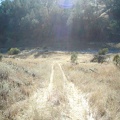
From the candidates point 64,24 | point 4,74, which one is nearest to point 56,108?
point 4,74

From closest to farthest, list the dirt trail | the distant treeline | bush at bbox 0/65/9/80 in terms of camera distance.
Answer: the dirt trail → bush at bbox 0/65/9/80 → the distant treeline

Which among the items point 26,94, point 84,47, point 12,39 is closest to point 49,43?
point 84,47

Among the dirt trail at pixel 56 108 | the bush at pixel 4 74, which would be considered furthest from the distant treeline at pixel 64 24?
the dirt trail at pixel 56 108

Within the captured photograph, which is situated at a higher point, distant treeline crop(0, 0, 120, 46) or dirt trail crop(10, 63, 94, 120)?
distant treeline crop(0, 0, 120, 46)

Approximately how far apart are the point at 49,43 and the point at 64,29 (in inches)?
380

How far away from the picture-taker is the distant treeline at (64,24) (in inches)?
3351

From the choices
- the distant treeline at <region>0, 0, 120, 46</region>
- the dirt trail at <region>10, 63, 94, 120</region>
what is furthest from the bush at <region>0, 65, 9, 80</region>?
the distant treeline at <region>0, 0, 120, 46</region>

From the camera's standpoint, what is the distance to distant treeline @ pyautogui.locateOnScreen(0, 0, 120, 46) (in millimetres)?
85125

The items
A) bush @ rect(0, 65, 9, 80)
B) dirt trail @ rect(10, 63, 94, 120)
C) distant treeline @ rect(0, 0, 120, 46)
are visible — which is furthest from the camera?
distant treeline @ rect(0, 0, 120, 46)

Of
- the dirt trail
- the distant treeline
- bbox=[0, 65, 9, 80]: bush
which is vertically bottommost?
the dirt trail

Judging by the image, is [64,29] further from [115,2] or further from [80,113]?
[80,113]

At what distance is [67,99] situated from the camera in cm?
1080

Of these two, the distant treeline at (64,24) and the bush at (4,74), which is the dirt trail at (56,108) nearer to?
the bush at (4,74)

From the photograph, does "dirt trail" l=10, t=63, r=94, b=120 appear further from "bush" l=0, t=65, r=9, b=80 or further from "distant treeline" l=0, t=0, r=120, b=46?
"distant treeline" l=0, t=0, r=120, b=46
